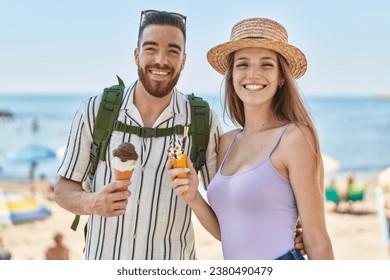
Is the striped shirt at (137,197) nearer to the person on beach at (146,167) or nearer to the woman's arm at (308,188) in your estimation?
the person on beach at (146,167)

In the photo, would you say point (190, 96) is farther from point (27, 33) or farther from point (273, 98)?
point (27, 33)

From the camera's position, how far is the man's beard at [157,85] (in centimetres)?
357

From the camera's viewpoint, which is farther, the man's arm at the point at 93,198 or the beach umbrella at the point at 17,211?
the beach umbrella at the point at 17,211

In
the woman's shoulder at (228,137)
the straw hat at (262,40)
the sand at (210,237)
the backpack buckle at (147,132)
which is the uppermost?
the straw hat at (262,40)

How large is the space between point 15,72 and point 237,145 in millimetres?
35004

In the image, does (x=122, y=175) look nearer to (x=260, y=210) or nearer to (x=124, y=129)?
(x=124, y=129)

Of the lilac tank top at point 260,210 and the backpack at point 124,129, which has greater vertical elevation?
the backpack at point 124,129

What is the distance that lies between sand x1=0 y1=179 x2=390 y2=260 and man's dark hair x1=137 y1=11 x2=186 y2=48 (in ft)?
26.2

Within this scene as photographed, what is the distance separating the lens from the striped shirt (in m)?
3.48

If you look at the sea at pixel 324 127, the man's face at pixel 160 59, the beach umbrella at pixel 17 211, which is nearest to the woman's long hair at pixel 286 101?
the man's face at pixel 160 59

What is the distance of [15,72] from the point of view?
35.8 metres

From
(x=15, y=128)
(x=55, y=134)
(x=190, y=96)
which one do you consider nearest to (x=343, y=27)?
(x=55, y=134)

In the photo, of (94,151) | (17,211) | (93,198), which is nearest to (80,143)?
(94,151)

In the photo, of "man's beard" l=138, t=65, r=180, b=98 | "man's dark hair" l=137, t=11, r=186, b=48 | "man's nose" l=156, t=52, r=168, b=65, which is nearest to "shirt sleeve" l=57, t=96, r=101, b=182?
"man's beard" l=138, t=65, r=180, b=98
